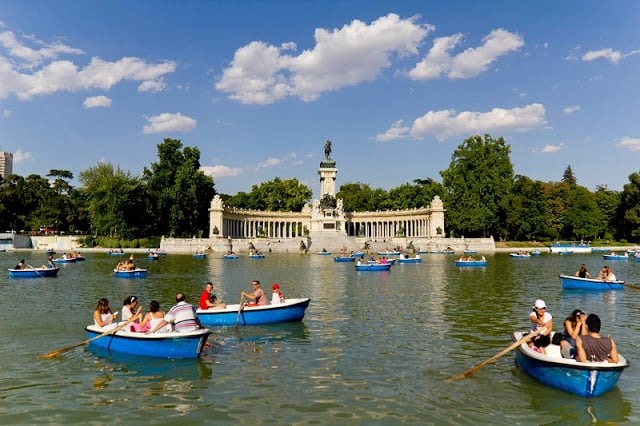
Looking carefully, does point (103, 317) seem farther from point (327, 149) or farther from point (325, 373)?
point (327, 149)

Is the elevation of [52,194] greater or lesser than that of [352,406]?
greater

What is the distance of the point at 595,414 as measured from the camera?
10297mm

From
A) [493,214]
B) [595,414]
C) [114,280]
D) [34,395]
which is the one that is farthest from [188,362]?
[493,214]

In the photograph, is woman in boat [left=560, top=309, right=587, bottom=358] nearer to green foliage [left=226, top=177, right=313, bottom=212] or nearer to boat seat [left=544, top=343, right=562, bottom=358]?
boat seat [left=544, top=343, right=562, bottom=358]

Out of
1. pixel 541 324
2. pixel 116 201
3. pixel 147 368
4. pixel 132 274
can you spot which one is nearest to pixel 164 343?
pixel 147 368

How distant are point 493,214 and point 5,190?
291 ft

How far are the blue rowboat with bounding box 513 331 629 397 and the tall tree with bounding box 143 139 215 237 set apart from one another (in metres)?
78.3

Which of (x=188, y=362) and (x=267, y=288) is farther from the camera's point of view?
(x=267, y=288)

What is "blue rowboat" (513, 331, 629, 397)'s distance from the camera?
420 inches

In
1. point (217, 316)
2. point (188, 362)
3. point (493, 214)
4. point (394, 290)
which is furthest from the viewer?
point (493, 214)

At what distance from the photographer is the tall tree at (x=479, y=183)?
3428 inches

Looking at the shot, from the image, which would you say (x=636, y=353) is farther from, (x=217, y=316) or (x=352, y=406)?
(x=217, y=316)

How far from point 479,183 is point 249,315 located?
75.0 m

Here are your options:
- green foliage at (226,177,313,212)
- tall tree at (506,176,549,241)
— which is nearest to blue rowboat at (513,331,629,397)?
tall tree at (506,176,549,241)
